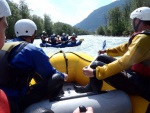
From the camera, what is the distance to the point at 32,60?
Result: 230 centimetres

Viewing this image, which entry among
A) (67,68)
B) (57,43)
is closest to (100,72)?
(67,68)

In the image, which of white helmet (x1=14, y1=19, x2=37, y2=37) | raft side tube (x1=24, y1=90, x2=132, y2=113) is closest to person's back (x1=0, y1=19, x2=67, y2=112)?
raft side tube (x1=24, y1=90, x2=132, y2=113)

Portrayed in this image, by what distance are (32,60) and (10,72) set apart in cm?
24

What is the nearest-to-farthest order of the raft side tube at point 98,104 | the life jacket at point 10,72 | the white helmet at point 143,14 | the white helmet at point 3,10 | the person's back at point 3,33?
the person's back at point 3,33 < the white helmet at point 3,10 < the life jacket at point 10,72 < the raft side tube at point 98,104 < the white helmet at point 143,14

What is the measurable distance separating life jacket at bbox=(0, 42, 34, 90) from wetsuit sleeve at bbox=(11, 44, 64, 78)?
4 cm

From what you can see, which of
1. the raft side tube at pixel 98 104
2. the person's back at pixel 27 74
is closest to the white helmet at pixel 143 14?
the raft side tube at pixel 98 104

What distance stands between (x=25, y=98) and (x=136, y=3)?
44582 mm

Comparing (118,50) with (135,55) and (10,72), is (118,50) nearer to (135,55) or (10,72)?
(135,55)

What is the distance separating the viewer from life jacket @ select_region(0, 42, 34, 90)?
6.99ft

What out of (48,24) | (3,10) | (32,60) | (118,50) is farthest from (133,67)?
(48,24)

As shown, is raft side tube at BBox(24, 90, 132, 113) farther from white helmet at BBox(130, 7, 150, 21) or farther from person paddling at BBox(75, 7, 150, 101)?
white helmet at BBox(130, 7, 150, 21)

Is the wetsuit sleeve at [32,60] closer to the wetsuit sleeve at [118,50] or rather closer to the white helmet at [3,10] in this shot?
the white helmet at [3,10]

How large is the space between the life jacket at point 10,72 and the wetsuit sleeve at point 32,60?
4cm

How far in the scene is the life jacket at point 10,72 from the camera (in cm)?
213
